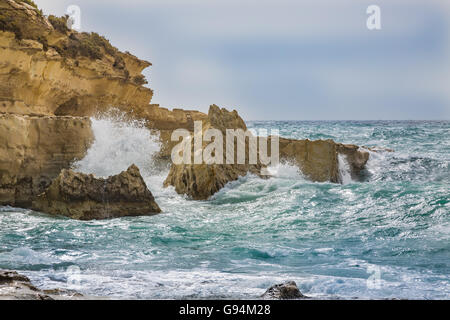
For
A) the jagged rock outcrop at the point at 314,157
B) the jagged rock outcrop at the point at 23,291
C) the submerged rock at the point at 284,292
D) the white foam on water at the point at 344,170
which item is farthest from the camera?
the white foam on water at the point at 344,170

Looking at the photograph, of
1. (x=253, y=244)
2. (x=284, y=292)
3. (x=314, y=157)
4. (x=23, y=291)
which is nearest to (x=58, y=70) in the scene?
(x=314, y=157)

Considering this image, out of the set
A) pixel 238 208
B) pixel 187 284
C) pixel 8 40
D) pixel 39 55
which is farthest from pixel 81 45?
pixel 187 284

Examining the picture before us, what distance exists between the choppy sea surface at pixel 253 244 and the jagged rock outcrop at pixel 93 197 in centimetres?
33

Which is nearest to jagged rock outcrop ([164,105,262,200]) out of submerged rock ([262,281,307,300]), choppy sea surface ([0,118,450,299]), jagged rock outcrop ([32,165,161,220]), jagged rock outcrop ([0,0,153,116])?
choppy sea surface ([0,118,450,299])

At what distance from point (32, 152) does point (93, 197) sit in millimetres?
2153

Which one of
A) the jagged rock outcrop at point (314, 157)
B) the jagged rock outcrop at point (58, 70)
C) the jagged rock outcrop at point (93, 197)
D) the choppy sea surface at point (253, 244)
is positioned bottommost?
the choppy sea surface at point (253, 244)

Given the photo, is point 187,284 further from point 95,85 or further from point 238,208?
point 95,85

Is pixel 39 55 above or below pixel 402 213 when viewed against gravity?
above

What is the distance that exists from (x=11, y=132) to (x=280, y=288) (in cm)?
748

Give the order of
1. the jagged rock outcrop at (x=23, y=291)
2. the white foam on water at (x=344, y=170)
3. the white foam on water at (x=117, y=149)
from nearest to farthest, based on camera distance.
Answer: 1. the jagged rock outcrop at (x=23, y=291)
2. the white foam on water at (x=117, y=149)
3. the white foam on water at (x=344, y=170)

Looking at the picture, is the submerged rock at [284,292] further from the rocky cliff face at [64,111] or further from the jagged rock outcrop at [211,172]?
the jagged rock outcrop at [211,172]

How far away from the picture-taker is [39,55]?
43.8 feet

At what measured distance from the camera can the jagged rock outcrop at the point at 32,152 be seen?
9906mm

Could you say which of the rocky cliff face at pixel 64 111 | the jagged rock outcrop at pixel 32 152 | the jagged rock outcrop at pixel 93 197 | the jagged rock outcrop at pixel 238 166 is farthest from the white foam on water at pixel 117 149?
the jagged rock outcrop at pixel 93 197
